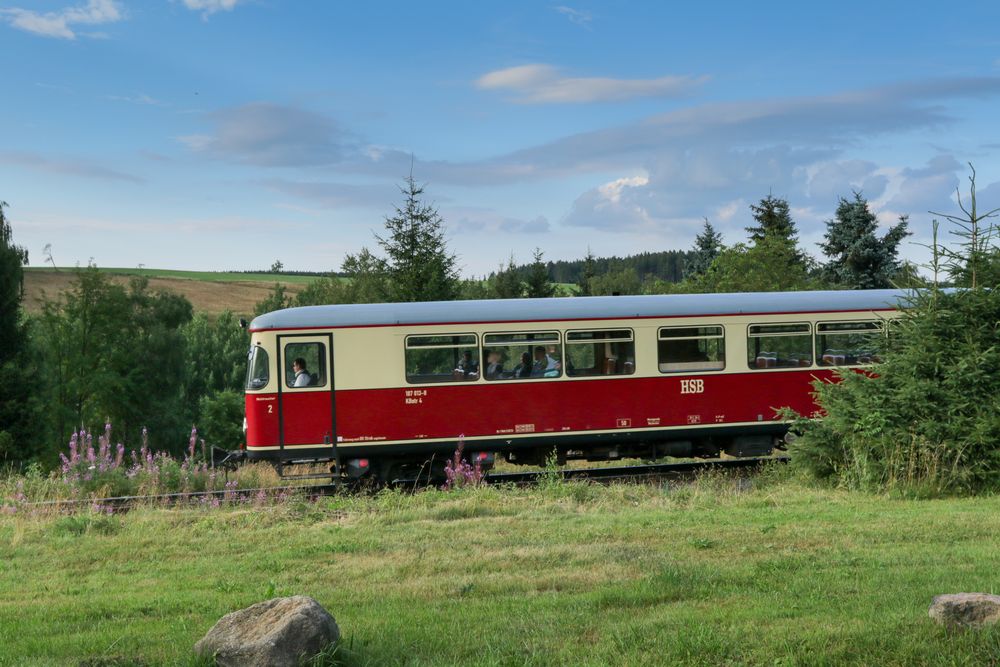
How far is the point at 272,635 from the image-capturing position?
5188mm

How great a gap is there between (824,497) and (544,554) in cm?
490

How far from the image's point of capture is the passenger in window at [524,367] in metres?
15.9

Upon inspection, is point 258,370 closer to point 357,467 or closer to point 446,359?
point 357,467

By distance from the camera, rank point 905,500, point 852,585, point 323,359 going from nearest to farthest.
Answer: point 852,585 < point 905,500 < point 323,359

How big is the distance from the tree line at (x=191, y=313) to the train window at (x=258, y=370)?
13282mm

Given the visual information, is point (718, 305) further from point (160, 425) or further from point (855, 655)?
point (160, 425)

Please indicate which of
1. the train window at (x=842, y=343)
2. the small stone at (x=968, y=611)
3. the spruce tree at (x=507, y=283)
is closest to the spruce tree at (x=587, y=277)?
the spruce tree at (x=507, y=283)

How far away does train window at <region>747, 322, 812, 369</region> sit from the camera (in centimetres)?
1666

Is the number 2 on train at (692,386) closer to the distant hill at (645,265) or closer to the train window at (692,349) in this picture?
the train window at (692,349)

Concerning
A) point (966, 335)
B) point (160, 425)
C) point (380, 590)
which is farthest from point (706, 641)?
point (160, 425)

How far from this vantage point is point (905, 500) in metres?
11.6

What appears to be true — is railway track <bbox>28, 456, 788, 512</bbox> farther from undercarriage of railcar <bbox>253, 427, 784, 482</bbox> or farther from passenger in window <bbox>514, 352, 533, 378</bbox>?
passenger in window <bbox>514, 352, 533, 378</bbox>

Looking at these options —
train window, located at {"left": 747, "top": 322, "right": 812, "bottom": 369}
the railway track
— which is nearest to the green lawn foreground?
the railway track

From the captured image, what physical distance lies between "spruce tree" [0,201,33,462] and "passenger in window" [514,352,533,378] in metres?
29.3
